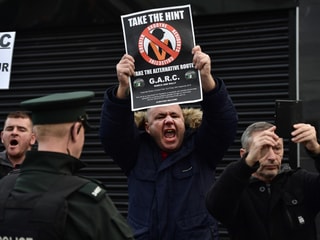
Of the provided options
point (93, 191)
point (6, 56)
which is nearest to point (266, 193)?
point (93, 191)

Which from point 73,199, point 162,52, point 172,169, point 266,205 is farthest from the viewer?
point 162,52

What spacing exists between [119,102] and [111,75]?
3127 mm

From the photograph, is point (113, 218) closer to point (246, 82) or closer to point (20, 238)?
point (20, 238)

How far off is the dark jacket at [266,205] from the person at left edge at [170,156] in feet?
1.03

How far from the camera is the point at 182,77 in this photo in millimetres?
3852

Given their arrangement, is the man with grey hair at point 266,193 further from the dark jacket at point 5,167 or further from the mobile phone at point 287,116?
the dark jacket at point 5,167

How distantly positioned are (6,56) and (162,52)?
313 centimetres

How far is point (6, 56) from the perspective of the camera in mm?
6508

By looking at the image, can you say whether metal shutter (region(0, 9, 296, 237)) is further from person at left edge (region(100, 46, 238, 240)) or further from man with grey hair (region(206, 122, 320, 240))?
man with grey hair (region(206, 122, 320, 240))

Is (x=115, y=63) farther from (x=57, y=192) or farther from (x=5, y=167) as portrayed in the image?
(x=57, y=192)

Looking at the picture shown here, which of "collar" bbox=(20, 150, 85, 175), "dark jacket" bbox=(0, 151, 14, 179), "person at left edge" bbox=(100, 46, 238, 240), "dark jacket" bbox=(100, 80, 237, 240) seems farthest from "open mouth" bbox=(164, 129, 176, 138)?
"dark jacket" bbox=(0, 151, 14, 179)

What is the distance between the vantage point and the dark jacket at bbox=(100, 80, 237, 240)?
3691 millimetres

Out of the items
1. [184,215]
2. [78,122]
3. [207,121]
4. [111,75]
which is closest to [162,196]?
[184,215]

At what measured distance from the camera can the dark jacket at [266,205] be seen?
3.33 meters
